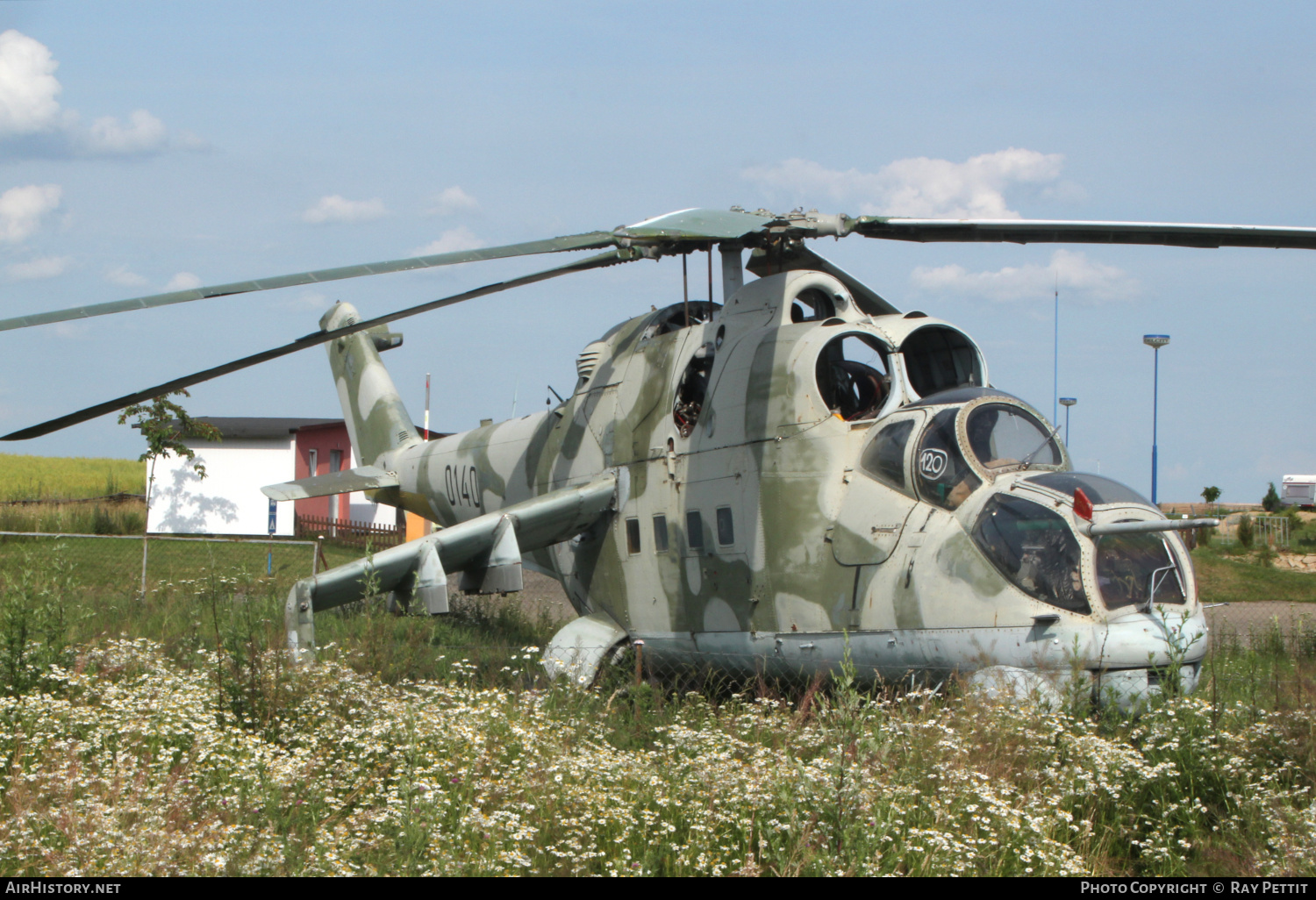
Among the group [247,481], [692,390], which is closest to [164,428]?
[247,481]

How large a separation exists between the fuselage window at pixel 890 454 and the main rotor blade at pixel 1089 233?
5.79 ft

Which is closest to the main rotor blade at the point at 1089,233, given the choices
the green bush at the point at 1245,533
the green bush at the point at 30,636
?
the green bush at the point at 30,636

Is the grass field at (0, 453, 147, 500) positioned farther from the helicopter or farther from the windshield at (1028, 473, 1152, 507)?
the windshield at (1028, 473, 1152, 507)

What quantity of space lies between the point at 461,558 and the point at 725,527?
2.72 m

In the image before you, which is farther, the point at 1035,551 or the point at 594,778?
the point at 1035,551

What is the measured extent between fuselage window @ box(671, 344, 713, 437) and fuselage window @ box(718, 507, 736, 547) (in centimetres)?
91

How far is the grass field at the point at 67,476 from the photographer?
42.5 metres

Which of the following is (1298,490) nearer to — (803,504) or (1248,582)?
(1248,582)

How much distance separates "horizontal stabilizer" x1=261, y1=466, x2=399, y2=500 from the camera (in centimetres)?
1295

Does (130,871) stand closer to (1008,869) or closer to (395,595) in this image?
(1008,869)

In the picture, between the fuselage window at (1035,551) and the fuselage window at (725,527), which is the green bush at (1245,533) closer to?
the fuselage window at (725,527)

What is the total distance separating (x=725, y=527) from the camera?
9.37 metres

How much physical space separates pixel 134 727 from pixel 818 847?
162 inches
